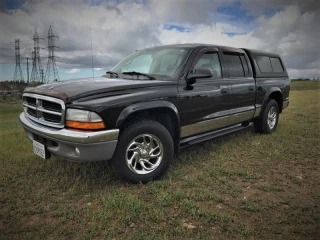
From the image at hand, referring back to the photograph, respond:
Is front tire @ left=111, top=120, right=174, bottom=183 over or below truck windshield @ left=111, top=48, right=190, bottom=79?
below

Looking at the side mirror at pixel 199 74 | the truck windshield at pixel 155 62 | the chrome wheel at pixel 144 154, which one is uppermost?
the truck windshield at pixel 155 62

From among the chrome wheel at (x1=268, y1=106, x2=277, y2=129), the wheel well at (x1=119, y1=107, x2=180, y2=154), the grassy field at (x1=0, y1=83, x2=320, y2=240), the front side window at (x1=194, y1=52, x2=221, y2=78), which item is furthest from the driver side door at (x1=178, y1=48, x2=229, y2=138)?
the chrome wheel at (x1=268, y1=106, x2=277, y2=129)

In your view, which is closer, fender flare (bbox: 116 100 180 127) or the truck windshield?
fender flare (bbox: 116 100 180 127)

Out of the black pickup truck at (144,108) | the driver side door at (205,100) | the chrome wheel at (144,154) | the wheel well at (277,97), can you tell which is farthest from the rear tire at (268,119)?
the chrome wheel at (144,154)

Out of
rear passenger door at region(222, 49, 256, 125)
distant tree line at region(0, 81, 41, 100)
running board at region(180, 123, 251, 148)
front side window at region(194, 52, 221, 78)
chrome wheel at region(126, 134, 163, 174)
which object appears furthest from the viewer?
distant tree line at region(0, 81, 41, 100)

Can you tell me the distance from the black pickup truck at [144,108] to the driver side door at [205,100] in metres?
0.01

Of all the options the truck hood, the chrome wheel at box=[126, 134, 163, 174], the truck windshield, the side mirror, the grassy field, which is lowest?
the grassy field

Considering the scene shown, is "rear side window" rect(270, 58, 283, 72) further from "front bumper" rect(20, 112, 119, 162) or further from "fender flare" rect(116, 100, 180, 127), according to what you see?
"front bumper" rect(20, 112, 119, 162)

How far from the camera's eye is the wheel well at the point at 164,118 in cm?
326

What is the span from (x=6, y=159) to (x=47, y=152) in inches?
61.3

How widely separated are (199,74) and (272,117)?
3325 mm

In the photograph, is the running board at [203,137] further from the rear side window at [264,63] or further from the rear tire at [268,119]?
the rear side window at [264,63]

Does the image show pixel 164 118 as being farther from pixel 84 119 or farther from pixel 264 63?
pixel 264 63

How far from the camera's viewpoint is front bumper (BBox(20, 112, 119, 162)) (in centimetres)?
277
